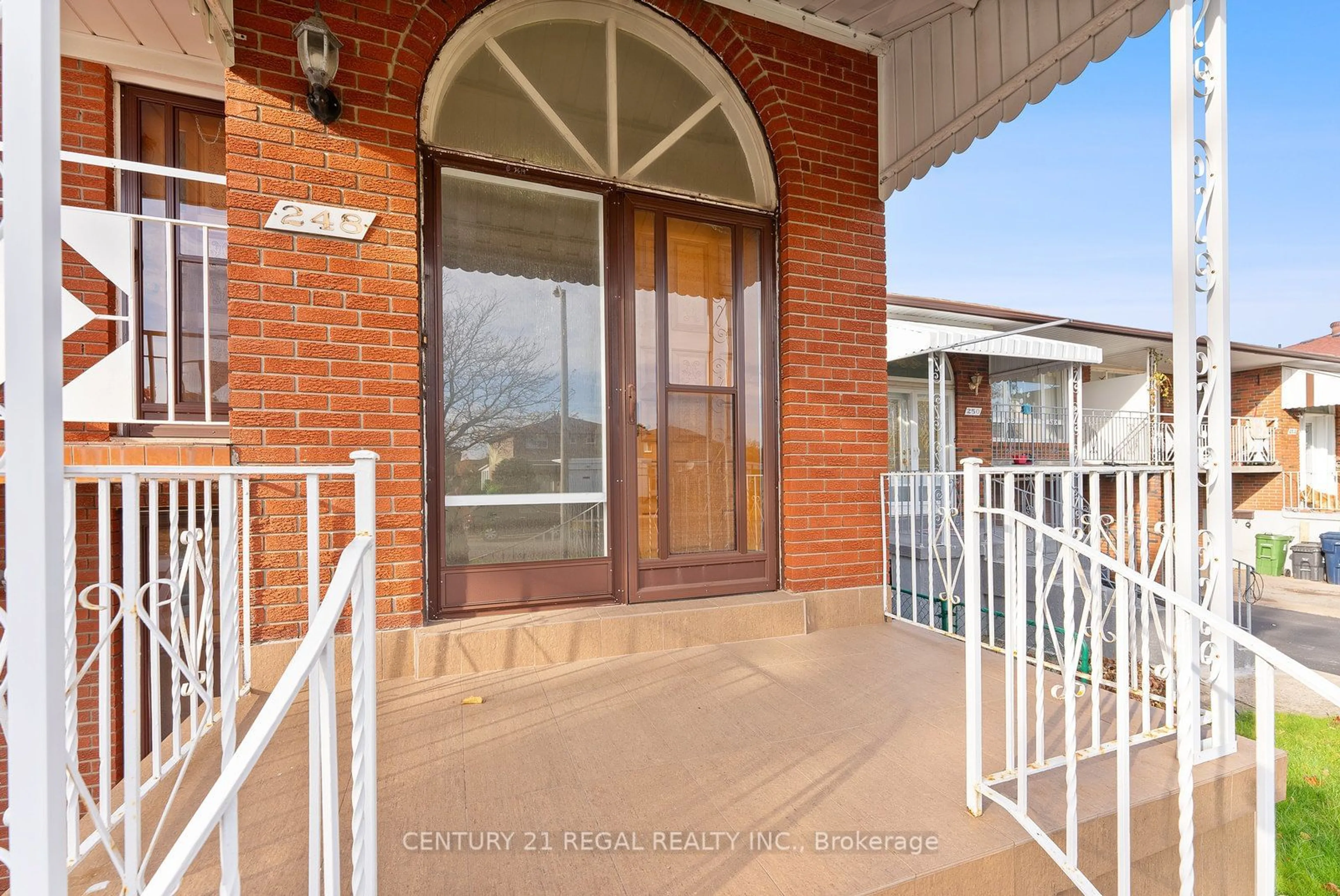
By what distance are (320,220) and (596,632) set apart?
92.4 inches

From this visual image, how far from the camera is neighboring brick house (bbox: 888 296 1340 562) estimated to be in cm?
909

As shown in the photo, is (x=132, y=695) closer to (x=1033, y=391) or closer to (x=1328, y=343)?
(x=1033, y=391)

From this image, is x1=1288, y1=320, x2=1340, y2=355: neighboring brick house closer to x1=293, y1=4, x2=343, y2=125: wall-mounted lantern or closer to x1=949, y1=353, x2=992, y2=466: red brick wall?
x1=949, y1=353, x2=992, y2=466: red brick wall

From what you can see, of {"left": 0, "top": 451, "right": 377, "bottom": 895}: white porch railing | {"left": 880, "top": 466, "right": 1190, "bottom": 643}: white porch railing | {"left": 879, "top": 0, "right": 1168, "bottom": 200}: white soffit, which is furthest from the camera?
{"left": 879, "top": 0, "right": 1168, "bottom": 200}: white soffit

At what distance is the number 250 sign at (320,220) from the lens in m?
2.67

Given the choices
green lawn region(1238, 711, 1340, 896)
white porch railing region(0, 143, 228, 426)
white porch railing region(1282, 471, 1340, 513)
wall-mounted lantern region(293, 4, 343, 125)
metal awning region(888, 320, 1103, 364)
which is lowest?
green lawn region(1238, 711, 1340, 896)

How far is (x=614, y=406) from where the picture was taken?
3.39 metres

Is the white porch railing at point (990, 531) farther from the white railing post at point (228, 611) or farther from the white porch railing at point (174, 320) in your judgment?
the white porch railing at point (174, 320)

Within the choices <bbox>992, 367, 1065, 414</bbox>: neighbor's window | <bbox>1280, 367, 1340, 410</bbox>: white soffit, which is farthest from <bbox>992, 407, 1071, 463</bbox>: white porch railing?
<bbox>1280, 367, 1340, 410</bbox>: white soffit

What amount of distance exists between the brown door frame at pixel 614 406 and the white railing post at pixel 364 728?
1.79 m

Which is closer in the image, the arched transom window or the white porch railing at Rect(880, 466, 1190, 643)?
the white porch railing at Rect(880, 466, 1190, 643)

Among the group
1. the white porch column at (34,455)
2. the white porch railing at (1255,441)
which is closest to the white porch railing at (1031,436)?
the white porch railing at (1255,441)

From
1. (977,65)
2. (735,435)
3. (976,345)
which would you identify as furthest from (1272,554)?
(735,435)

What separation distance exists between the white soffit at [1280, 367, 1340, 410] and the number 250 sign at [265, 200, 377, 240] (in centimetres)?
1780
